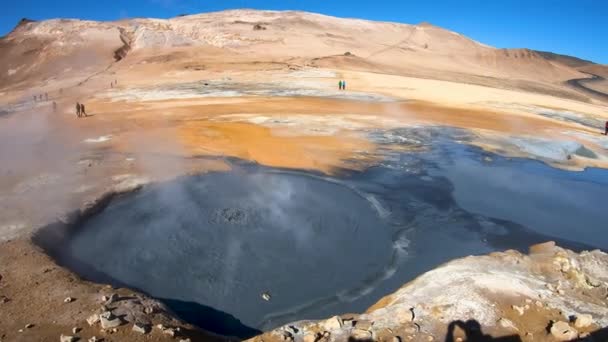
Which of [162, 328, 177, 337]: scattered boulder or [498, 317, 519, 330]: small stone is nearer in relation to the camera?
[162, 328, 177, 337]: scattered boulder

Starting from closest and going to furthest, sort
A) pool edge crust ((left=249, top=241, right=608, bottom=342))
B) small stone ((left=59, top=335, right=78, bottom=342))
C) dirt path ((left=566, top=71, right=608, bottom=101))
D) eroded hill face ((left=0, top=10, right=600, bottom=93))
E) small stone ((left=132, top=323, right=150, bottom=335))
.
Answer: small stone ((left=59, top=335, right=78, bottom=342)), small stone ((left=132, top=323, right=150, bottom=335)), pool edge crust ((left=249, top=241, right=608, bottom=342)), eroded hill face ((left=0, top=10, right=600, bottom=93)), dirt path ((left=566, top=71, right=608, bottom=101))

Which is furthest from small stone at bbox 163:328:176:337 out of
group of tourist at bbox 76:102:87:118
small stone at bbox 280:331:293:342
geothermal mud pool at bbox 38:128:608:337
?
group of tourist at bbox 76:102:87:118

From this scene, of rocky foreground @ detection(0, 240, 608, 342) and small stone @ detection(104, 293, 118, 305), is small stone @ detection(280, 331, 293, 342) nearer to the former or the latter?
rocky foreground @ detection(0, 240, 608, 342)

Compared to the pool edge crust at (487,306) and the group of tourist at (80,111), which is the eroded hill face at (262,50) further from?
the pool edge crust at (487,306)

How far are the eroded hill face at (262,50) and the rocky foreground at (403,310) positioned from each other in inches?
1305

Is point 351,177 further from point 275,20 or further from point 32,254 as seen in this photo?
point 275,20

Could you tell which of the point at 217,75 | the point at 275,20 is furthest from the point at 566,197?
the point at 275,20

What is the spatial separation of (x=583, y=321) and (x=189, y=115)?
50.8 ft

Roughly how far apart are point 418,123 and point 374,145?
14.7 ft

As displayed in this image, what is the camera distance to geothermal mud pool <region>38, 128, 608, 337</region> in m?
6.35

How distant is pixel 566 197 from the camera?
10859mm

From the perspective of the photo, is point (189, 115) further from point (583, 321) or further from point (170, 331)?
point (583, 321)

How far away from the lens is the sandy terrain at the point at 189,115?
732 cm

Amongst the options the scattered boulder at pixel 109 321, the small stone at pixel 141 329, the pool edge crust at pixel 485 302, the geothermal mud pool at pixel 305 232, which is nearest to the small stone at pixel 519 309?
the pool edge crust at pixel 485 302
